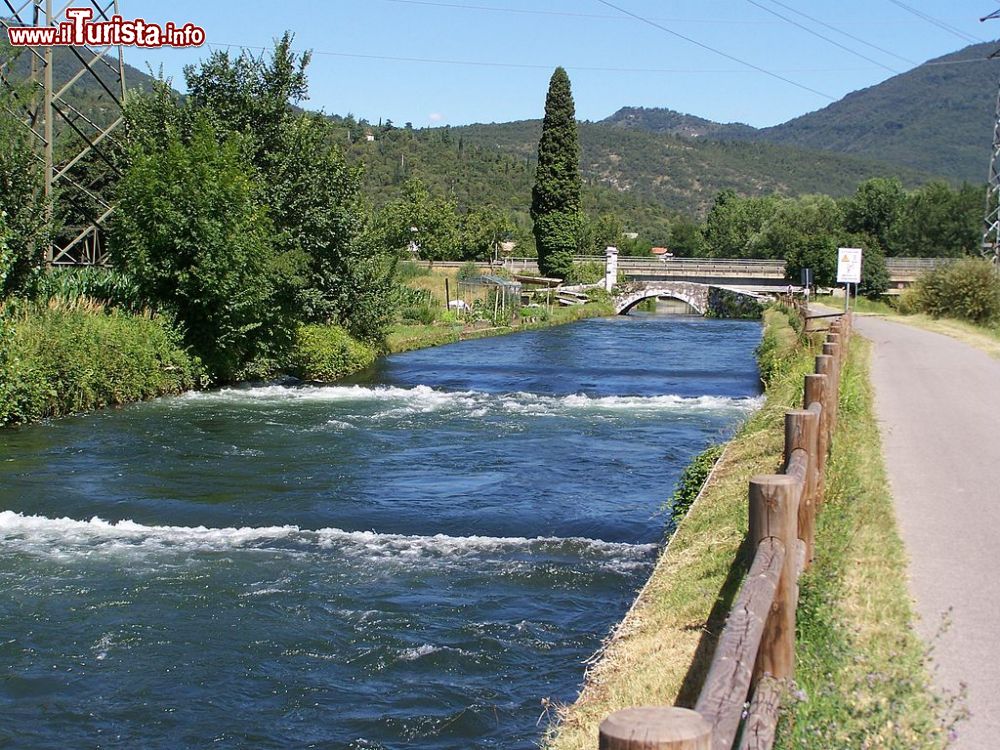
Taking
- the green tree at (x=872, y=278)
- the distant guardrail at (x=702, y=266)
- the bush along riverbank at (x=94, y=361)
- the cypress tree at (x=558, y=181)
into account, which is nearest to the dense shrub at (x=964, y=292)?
the green tree at (x=872, y=278)

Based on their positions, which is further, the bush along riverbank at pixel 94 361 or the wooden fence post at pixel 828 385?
the bush along riverbank at pixel 94 361

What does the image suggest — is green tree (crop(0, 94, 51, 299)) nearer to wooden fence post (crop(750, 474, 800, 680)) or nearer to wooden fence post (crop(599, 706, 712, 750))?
wooden fence post (crop(750, 474, 800, 680))

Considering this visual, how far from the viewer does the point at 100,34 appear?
28594 mm

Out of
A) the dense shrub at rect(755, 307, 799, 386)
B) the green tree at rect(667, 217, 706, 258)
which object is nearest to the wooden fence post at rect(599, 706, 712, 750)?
the dense shrub at rect(755, 307, 799, 386)

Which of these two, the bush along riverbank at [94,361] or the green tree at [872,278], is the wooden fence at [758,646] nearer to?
the bush along riverbank at [94,361]

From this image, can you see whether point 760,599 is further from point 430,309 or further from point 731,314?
point 731,314

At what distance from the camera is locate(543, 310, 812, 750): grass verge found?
21.0 ft

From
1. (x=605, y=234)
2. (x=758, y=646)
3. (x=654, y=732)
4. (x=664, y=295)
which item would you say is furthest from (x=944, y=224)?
(x=654, y=732)

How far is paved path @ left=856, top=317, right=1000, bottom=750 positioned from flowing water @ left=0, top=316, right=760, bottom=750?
8.63ft

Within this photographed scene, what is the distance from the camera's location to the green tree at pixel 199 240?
2480 cm

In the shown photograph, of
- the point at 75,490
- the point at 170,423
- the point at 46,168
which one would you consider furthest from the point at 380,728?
the point at 46,168

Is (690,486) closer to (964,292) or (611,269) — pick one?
(964,292)

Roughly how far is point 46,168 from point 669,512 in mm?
19765

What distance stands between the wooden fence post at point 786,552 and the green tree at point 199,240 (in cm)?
2108
